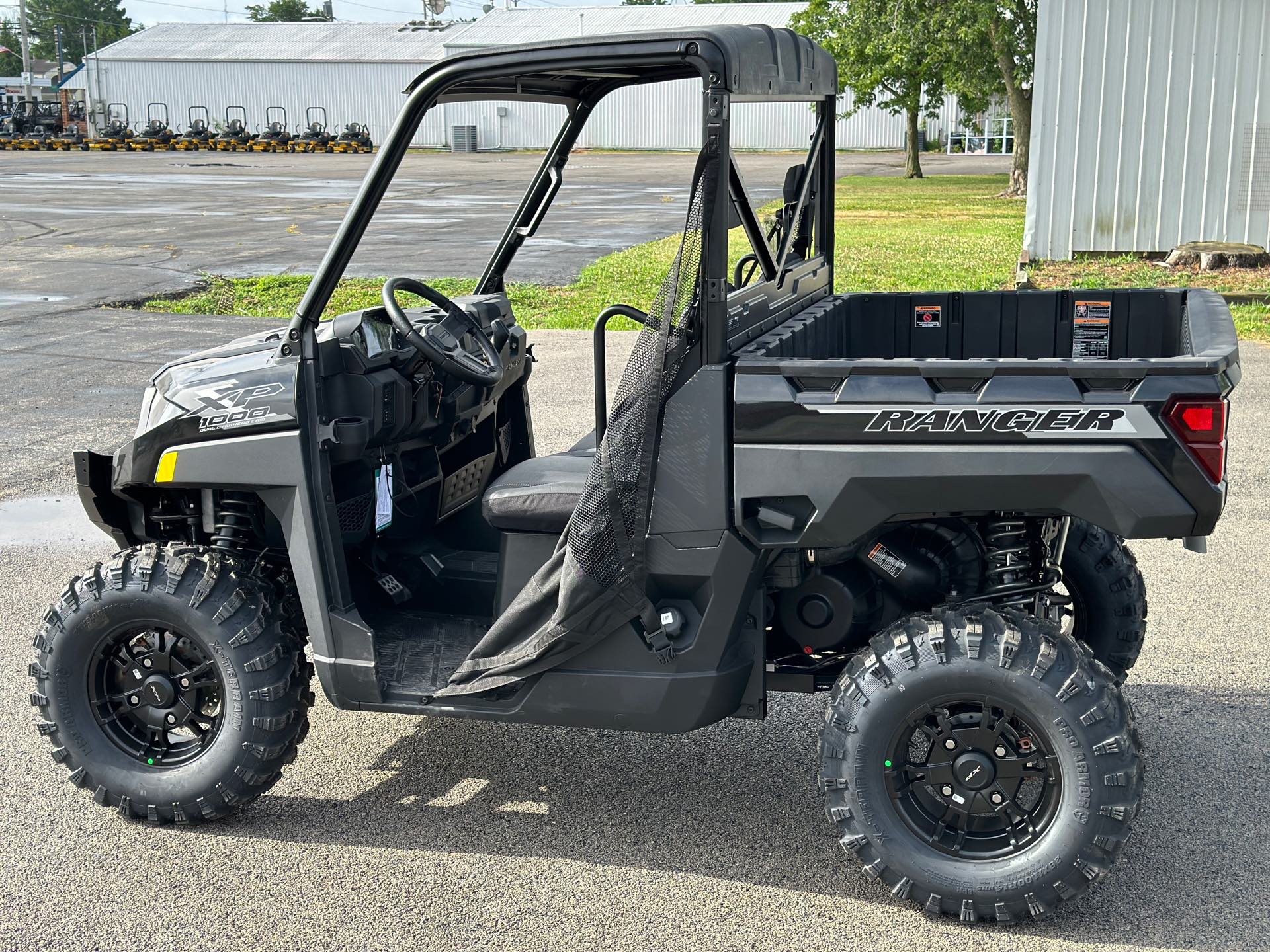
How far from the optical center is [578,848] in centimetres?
369

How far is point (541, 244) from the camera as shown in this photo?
65.2ft

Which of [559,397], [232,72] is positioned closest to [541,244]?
[559,397]

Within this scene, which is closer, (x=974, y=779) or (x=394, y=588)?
(x=974, y=779)

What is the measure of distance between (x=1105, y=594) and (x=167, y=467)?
2809 millimetres

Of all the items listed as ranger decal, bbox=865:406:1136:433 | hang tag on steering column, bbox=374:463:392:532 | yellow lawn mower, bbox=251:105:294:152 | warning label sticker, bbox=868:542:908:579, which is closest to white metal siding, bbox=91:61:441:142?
yellow lawn mower, bbox=251:105:294:152

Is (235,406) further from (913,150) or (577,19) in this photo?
(577,19)

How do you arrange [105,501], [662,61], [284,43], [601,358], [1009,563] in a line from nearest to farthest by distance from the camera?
[662,61] < [1009,563] < [105,501] < [601,358] < [284,43]

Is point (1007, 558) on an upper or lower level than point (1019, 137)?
lower

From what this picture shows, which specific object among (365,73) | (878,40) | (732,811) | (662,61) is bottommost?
(732,811)

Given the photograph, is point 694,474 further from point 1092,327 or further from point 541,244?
point 541,244

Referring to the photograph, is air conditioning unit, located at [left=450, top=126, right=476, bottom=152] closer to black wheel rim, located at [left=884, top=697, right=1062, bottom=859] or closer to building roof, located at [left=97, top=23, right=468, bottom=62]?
building roof, located at [left=97, top=23, right=468, bottom=62]

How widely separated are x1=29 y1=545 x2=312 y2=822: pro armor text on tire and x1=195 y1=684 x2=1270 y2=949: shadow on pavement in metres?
0.21

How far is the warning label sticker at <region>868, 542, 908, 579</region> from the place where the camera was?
3.48 metres

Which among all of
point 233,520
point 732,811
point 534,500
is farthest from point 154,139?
point 732,811
